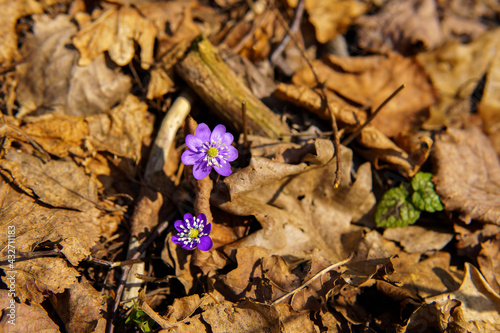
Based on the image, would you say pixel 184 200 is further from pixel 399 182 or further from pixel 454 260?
pixel 454 260

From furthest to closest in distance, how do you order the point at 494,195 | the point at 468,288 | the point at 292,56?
1. the point at 292,56
2. the point at 494,195
3. the point at 468,288

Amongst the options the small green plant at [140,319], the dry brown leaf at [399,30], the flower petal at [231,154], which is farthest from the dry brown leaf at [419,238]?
the dry brown leaf at [399,30]

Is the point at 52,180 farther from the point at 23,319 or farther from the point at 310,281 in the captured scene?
the point at 310,281

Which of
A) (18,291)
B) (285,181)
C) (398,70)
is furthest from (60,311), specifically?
(398,70)

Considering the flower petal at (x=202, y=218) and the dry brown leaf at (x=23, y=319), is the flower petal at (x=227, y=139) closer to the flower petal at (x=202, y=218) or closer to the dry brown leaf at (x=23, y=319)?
the flower petal at (x=202, y=218)

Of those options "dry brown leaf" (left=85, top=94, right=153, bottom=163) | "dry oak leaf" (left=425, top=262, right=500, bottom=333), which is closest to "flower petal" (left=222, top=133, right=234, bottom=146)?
"dry brown leaf" (left=85, top=94, right=153, bottom=163)

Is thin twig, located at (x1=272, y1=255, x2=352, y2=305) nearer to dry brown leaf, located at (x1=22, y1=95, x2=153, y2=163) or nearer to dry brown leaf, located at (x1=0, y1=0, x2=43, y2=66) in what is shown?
dry brown leaf, located at (x1=22, y1=95, x2=153, y2=163)
